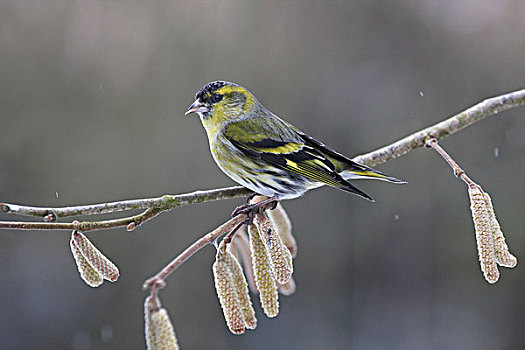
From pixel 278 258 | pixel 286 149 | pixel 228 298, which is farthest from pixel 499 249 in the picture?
pixel 286 149

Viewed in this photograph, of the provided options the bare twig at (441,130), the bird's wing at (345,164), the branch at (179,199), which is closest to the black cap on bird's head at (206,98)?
the bird's wing at (345,164)

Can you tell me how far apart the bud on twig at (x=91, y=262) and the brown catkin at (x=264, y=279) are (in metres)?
0.33

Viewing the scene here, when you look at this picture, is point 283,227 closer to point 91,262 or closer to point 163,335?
point 91,262

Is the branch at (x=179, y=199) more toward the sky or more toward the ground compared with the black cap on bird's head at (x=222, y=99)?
more toward the ground

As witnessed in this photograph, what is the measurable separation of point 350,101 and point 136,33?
96.6 inches

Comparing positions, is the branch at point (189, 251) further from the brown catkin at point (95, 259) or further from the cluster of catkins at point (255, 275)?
the brown catkin at point (95, 259)

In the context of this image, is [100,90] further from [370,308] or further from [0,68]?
[370,308]

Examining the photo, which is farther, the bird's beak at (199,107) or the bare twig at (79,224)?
the bird's beak at (199,107)

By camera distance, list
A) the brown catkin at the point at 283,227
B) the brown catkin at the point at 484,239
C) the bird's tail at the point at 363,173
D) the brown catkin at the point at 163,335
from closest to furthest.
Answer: the brown catkin at the point at 163,335
the brown catkin at the point at 484,239
the brown catkin at the point at 283,227
the bird's tail at the point at 363,173

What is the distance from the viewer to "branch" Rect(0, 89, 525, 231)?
1.33m

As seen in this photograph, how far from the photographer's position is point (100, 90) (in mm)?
6156

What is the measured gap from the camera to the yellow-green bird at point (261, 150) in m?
2.29

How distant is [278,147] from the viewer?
7.98 feet

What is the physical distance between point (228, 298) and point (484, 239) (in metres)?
0.64
